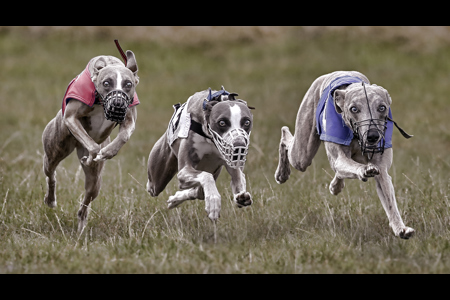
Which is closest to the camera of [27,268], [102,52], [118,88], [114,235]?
[27,268]

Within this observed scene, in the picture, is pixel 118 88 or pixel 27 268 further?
pixel 118 88

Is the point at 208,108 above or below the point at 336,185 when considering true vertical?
above

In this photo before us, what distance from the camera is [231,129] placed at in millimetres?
5953

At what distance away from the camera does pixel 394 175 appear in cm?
952

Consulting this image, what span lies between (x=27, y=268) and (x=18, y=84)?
1279 centimetres

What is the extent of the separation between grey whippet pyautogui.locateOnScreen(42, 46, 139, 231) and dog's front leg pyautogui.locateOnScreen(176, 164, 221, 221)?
68cm

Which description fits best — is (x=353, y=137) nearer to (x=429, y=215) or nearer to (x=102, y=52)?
(x=429, y=215)

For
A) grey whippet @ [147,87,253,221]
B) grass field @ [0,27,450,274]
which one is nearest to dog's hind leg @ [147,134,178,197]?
grey whippet @ [147,87,253,221]

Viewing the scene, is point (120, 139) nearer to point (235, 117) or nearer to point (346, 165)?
point (235, 117)

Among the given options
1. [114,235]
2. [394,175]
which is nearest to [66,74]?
[394,175]

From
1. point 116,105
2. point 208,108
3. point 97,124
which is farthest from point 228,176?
point 116,105

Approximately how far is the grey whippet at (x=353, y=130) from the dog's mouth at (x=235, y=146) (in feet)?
3.30

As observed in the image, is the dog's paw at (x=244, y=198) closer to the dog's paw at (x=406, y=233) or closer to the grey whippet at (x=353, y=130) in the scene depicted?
the grey whippet at (x=353, y=130)

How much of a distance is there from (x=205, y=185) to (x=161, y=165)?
4.45 feet
